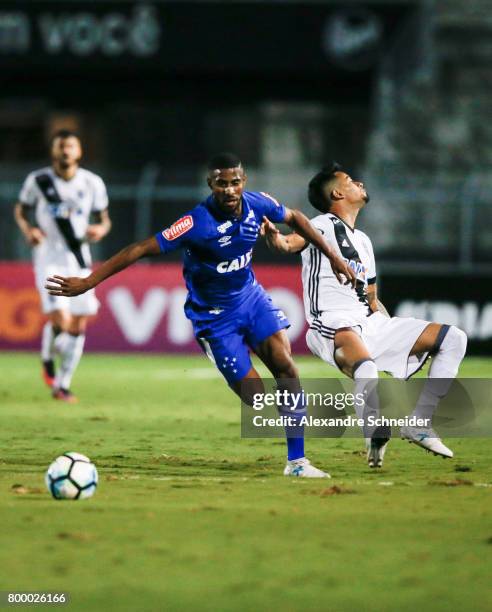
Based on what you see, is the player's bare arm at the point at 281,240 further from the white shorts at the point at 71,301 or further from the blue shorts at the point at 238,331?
the white shorts at the point at 71,301

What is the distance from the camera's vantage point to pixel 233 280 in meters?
8.71

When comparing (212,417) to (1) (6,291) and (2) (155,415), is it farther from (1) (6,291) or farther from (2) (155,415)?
(1) (6,291)

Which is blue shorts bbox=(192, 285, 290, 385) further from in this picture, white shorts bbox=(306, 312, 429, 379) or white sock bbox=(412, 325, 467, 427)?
white sock bbox=(412, 325, 467, 427)

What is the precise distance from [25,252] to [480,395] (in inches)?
349

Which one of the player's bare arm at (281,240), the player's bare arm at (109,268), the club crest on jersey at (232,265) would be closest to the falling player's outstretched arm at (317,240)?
the player's bare arm at (281,240)

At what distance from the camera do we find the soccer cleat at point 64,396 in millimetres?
13430

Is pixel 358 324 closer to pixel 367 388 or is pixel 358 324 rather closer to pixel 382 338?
pixel 382 338

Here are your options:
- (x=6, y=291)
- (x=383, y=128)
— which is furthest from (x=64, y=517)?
(x=383, y=128)

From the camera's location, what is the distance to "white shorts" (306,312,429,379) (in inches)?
361

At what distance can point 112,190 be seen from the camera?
Answer: 20375 mm

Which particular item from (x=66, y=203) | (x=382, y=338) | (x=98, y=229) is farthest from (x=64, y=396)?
(x=382, y=338)

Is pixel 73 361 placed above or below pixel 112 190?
below

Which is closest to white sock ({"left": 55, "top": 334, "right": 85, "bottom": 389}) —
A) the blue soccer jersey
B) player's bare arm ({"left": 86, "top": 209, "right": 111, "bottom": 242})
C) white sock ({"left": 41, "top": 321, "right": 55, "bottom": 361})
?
white sock ({"left": 41, "top": 321, "right": 55, "bottom": 361})

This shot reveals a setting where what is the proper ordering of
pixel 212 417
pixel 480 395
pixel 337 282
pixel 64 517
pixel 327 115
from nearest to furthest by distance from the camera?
1. pixel 64 517
2. pixel 337 282
3. pixel 212 417
4. pixel 480 395
5. pixel 327 115
